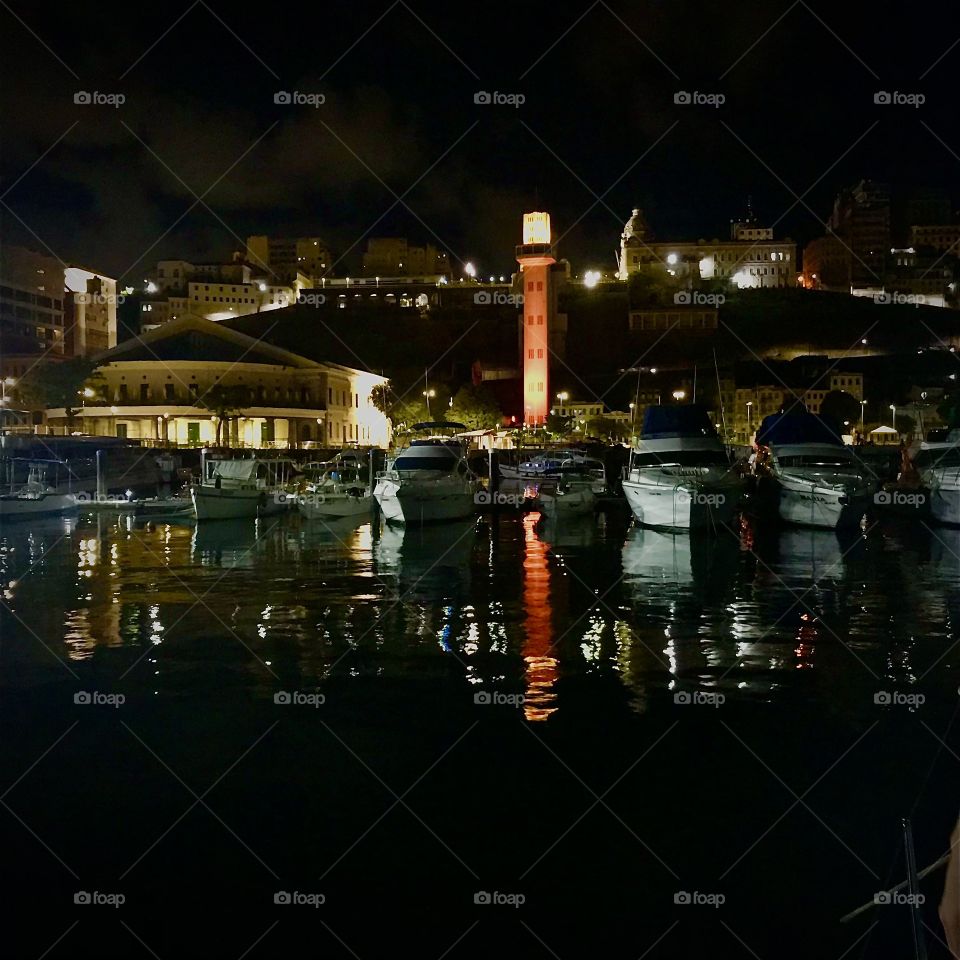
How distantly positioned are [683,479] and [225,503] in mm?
20197

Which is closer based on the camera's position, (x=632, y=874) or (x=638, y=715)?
(x=632, y=874)

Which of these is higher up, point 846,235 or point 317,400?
point 846,235

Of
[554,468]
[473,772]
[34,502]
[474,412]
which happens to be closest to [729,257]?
[474,412]

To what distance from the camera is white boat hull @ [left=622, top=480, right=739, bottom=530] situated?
121 feet

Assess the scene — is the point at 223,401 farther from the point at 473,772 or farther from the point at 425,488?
the point at 473,772

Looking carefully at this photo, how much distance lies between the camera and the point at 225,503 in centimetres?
4541

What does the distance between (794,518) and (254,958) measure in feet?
117

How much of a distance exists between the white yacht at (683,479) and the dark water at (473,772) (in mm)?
14564

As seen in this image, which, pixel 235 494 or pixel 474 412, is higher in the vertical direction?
pixel 474 412

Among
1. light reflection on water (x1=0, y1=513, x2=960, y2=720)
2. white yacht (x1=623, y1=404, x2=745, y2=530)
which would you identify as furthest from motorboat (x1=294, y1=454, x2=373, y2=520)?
white yacht (x1=623, y1=404, x2=745, y2=530)

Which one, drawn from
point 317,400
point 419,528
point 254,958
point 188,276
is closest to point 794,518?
point 419,528

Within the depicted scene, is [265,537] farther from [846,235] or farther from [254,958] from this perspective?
[846,235]

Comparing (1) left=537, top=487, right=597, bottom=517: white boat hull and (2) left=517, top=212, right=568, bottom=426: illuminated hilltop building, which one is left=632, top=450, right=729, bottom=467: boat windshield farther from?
(2) left=517, top=212, right=568, bottom=426: illuminated hilltop building

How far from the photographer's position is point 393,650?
56.1ft
